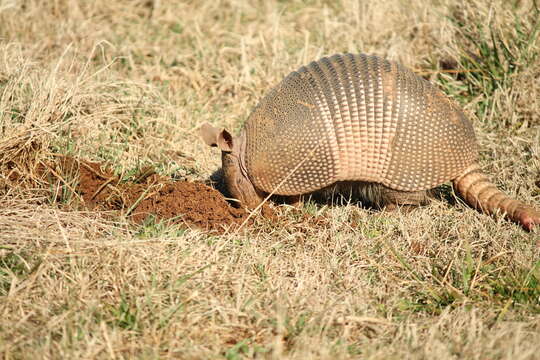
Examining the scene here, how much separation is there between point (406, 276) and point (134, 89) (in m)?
3.68

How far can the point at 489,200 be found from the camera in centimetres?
493

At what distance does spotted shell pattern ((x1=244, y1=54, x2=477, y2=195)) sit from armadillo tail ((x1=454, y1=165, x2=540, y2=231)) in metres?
0.18

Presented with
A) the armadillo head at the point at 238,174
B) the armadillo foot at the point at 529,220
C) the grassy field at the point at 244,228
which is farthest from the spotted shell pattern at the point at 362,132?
the armadillo foot at the point at 529,220

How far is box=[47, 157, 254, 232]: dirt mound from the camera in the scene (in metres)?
4.75

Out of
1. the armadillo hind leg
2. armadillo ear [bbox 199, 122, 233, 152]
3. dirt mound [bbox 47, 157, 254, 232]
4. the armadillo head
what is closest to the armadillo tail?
the armadillo hind leg

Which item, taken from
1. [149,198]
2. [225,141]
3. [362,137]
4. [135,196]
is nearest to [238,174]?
[225,141]

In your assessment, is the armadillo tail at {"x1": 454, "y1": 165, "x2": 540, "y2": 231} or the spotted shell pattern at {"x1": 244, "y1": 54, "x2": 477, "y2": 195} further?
the spotted shell pattern at {"x1": 244, "y1": 54, "x2": 477, "y2": 195}

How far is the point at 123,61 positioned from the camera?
7453mm

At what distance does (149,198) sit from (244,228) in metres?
0.87

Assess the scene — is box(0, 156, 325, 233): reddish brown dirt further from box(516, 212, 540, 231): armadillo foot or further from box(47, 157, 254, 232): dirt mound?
box(516, 212, 540, 231): armadillo foot

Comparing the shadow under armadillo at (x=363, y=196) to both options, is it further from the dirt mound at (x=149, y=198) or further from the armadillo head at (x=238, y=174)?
the dirt mound at (x=149, y=198)

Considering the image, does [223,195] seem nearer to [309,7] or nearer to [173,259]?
[173,259]

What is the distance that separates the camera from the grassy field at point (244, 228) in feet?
11.2

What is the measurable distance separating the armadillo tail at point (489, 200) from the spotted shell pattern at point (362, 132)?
18 centimetres
